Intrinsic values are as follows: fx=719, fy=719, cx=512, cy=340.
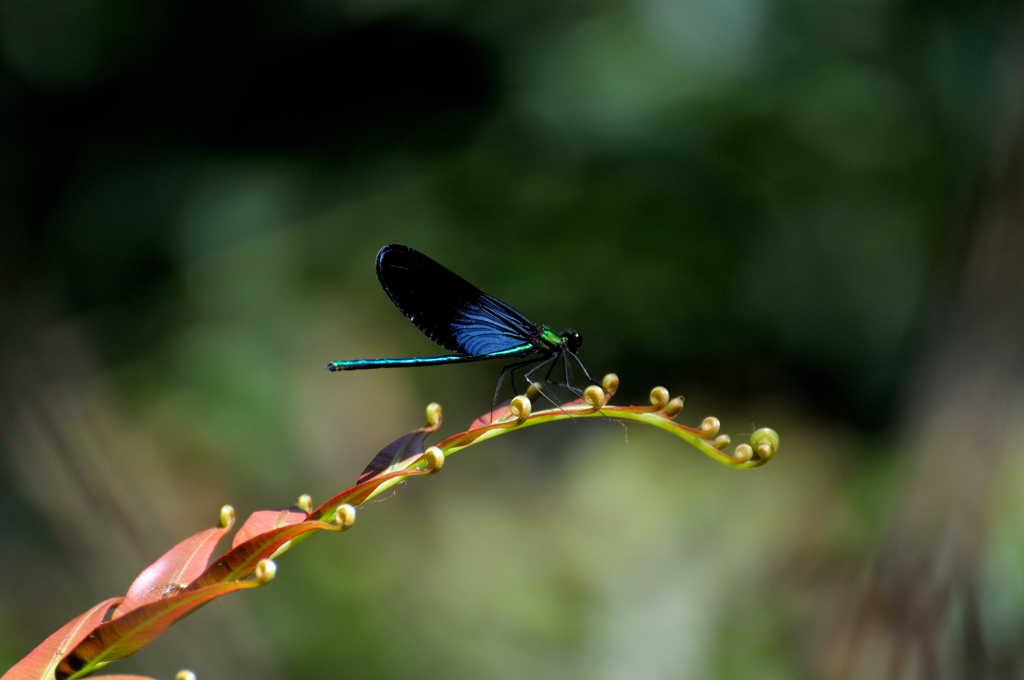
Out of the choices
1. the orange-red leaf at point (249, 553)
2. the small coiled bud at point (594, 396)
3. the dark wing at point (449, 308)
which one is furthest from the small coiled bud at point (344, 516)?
the dark wing at point (449, 308)

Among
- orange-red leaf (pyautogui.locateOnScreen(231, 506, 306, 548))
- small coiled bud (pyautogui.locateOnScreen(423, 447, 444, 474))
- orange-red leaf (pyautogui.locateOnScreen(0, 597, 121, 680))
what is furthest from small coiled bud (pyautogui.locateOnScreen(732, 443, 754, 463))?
orange-red leaf (pyautogui.locateOnScreen(0, 597, 121, 680))

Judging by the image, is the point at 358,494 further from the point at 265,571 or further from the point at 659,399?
the point at 659,399

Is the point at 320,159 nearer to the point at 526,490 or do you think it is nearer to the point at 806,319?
the point at 526,490

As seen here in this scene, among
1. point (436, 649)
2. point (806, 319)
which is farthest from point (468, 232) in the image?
point (436, 649)

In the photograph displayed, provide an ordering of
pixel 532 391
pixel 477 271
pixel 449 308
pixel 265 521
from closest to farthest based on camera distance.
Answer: pixel 265 521
pixel 532 391
pixel 449 308
pixel 477 271

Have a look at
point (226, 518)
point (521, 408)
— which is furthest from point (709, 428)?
point (226, 518)

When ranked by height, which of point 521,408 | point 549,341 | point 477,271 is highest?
point 521,408

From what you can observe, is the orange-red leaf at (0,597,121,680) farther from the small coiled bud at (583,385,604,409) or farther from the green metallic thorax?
the green metallic thorax
